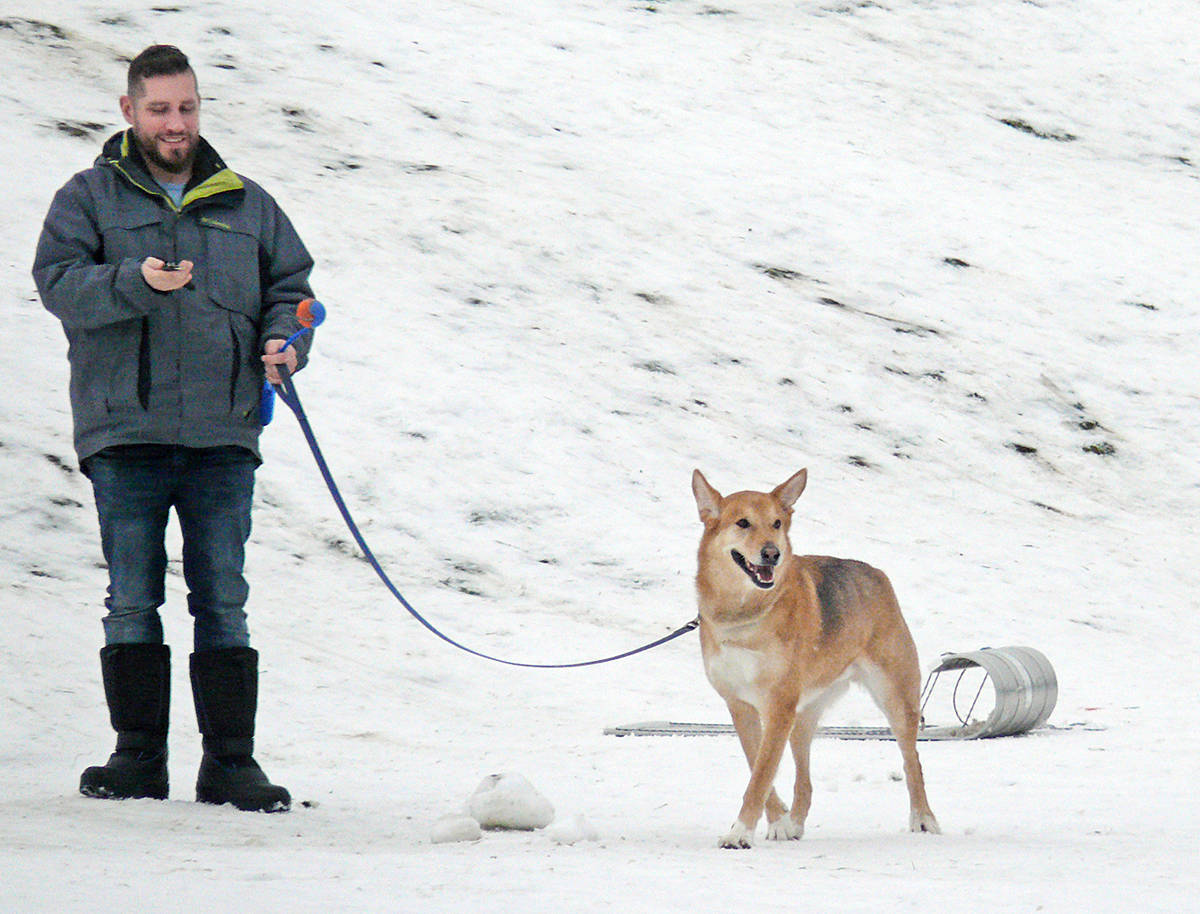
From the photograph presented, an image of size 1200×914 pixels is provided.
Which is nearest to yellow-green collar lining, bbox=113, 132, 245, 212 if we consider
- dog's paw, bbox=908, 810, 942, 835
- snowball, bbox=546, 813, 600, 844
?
snowball, bbox=546, 813, 600, 844

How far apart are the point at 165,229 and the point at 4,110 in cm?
1050

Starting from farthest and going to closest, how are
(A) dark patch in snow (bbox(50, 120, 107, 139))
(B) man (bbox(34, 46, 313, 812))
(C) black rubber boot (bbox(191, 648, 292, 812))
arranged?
(A) dark patch in snow (bbox(50, 120, 107, 139)) < (C) black rubber boot (bbox(191, 648, 292, 812)) < (B) man (bbox(34, 46, 313, 812))

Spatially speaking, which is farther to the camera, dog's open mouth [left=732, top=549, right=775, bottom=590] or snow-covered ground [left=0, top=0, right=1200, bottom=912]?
dog's open mouth [left=732, top=549, right=775, bottom=590]

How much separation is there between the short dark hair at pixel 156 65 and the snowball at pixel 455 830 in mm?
2616

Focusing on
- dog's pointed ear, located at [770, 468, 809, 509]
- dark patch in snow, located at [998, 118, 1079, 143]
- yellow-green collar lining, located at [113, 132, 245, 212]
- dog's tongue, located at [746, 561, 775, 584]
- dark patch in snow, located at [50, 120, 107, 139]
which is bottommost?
dark patch in snow, located at [50, 120, 107, 139]

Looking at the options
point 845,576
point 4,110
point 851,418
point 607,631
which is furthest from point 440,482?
point 4,110

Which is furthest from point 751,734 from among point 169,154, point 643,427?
point 643,427

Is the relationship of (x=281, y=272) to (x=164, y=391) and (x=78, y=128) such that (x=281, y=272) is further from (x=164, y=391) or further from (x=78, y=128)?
(x=78, y=128)

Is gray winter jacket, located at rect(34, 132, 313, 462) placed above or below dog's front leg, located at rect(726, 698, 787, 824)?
above

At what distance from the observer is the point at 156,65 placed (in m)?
4.82

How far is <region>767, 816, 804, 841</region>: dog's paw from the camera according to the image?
15.9ft

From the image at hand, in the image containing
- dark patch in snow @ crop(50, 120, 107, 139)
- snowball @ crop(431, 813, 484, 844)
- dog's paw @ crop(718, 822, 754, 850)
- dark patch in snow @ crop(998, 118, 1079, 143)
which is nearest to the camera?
snowball @ crop(431, 813, 484, 844)

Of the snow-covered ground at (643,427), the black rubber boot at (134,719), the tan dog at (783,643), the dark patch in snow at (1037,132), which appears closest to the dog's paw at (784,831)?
the tan dog at (783,643)

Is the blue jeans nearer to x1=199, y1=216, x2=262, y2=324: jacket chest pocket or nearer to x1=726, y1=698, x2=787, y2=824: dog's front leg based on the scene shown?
x1=199, y1=216, x2=262, y2=324: jacket chest pocket
